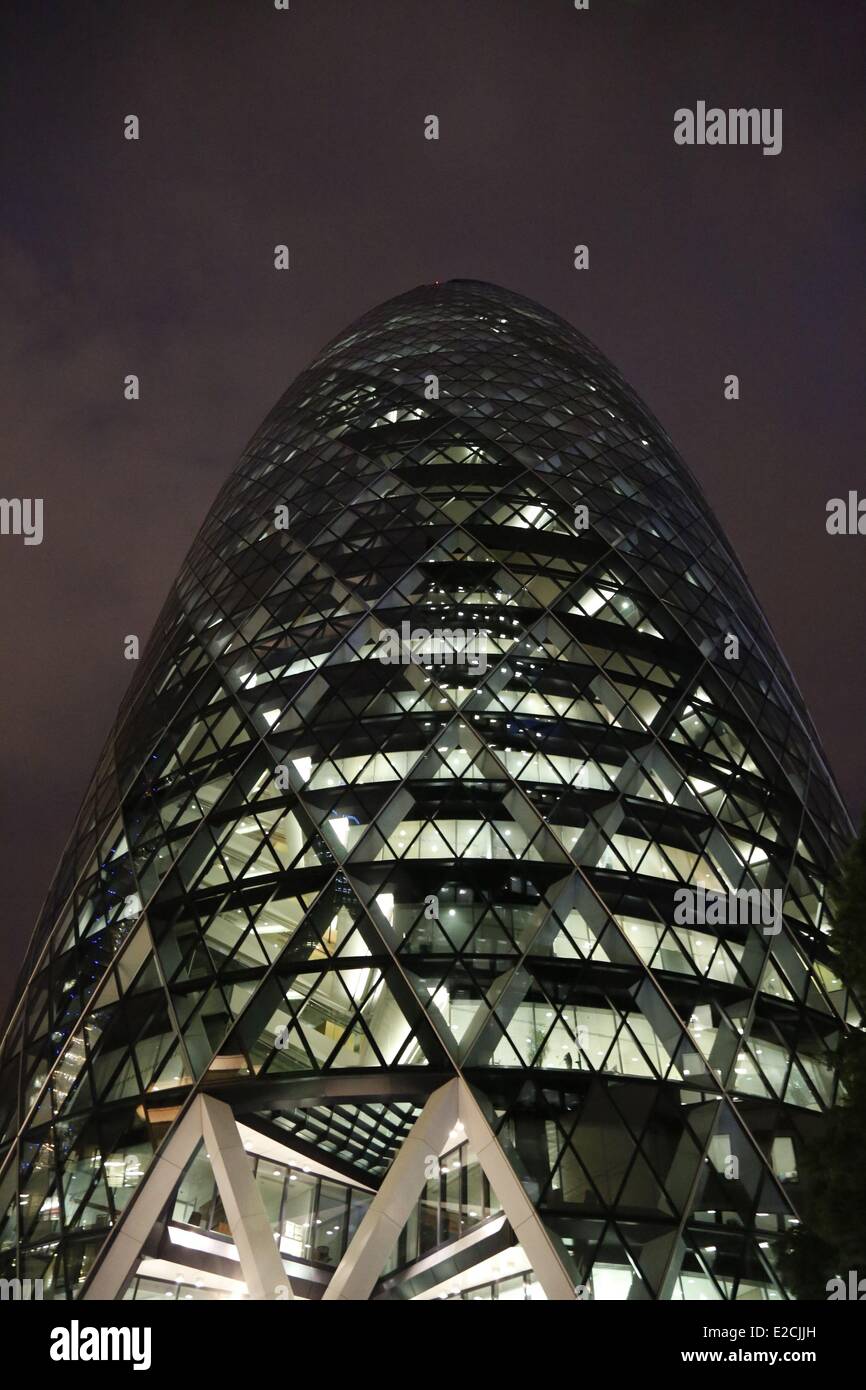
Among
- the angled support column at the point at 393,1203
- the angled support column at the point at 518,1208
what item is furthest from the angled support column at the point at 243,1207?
the angled support column at the point at 518,1208

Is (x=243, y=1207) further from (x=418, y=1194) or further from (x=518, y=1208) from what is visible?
(x=518, y=1208)

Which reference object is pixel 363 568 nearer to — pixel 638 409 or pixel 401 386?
pixel 401 386

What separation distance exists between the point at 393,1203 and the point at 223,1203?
3500mm

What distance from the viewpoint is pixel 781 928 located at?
23.8 meters

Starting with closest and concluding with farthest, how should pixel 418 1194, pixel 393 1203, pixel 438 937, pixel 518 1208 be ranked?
1. pixel 518 1208
2. pixel 393 1203
3. pixel 418 1194
4. pixel 438 937

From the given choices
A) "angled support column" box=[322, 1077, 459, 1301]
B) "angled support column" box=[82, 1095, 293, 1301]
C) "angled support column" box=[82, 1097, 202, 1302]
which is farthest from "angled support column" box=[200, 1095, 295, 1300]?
"angled support column" box=[322, 1077, 459, 1301]

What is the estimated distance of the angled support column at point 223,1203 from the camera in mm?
16781

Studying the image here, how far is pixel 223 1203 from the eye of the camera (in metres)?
18.0

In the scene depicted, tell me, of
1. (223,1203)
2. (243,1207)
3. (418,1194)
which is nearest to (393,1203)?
(418,1194)

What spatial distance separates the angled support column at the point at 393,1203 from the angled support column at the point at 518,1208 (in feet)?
1.49
